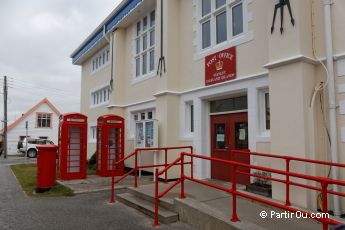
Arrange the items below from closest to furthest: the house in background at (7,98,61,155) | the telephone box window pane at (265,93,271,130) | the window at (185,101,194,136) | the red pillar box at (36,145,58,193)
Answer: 1. the telephone box window pane at (265,93,271,130)
2. the red pillar box at (36,145,58,193)
3. the window at (185,101,194,136)
4. the house in background at (7,98,61,155)

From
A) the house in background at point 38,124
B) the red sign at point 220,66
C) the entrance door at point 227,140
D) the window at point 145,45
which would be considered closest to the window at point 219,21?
the red sign at point 220,66

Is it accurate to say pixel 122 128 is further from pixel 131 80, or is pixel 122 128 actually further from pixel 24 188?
pixel 24 188

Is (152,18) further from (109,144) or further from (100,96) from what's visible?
(100,96)

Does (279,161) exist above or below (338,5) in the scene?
below

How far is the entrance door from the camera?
8633 millimetres

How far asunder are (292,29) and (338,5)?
38.9 inches

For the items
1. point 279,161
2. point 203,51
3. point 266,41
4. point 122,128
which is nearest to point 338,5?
point 266,41

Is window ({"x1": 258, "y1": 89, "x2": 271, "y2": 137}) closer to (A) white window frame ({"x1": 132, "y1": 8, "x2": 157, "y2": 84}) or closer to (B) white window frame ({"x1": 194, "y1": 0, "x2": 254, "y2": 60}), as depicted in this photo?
(B) white window frame ({"x1": 194, "y1": 0, "x2": 254, "y2": 60})

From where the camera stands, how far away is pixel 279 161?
262 inches

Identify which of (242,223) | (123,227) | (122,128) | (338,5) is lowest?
(123,227)

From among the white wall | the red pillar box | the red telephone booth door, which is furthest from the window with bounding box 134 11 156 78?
the white wall

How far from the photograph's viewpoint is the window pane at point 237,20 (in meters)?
8.76

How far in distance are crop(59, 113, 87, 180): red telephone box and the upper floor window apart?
21.6 feet

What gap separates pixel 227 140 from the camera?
923 cm
